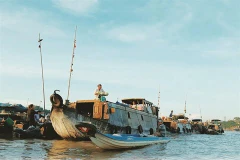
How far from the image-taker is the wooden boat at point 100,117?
755 inches

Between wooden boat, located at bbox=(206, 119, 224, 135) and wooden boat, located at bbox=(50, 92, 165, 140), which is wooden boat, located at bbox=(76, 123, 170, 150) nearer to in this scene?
wooden boat, located at bbox=(50, 92, 165, 140)

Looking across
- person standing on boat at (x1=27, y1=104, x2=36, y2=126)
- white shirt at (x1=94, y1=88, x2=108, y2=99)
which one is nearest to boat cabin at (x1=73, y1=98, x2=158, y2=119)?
white shirt at (x1=94, y1=88, x2=108, y2=99)

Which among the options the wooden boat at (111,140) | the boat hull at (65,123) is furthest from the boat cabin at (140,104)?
the boat hull at (65,123)

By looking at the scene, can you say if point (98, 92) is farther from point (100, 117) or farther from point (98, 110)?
point (100, 117)

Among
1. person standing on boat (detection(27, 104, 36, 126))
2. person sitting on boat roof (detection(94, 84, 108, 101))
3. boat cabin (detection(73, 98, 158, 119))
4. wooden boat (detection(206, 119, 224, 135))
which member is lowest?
wooden boat (detection(206, 119, 224, 135))

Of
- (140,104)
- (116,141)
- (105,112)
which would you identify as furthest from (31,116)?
(140,104)

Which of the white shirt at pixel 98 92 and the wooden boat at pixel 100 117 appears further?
the white shirt at pixel 98 92

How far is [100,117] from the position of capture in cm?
2100

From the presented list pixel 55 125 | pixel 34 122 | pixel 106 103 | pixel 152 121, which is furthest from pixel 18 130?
pixel 152 121

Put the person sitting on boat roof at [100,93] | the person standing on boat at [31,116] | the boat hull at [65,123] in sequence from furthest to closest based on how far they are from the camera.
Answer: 1. the person standing on boat at [31,116]
2. the person sitting on boat roof at [100,93]
3. the boat hull at [65,123]

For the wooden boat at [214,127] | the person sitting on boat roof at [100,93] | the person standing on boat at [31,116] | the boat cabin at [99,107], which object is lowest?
the wooden boat at [214,127]

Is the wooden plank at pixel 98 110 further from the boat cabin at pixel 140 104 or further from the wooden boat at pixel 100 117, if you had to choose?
the boat cabin at pixel 140 104

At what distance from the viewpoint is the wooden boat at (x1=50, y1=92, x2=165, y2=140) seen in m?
19.2

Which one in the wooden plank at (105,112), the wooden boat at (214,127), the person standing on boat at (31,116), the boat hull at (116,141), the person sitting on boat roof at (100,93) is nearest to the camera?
the boat hull at (116,141)
